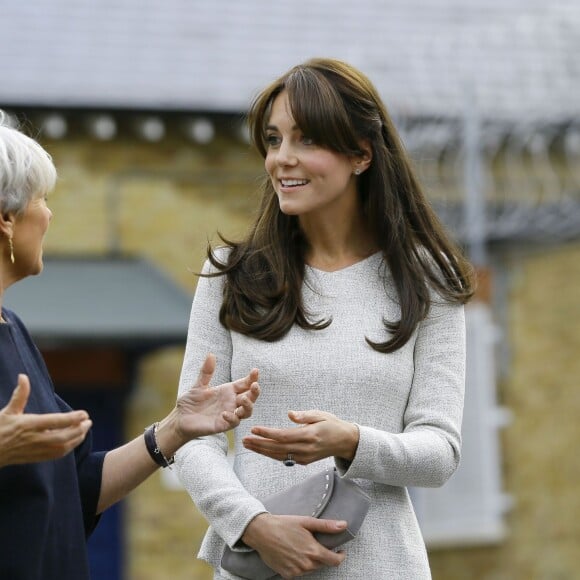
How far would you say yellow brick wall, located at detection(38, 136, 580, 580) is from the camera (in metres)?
9.45

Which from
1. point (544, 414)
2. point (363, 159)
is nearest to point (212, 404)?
point (363, 159)

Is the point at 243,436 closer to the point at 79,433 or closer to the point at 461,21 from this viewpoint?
the point at 79,433

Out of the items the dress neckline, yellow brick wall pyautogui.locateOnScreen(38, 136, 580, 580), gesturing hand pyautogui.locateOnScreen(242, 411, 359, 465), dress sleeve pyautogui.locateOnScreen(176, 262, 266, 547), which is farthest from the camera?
yellow brick wall pyautogui.locateOnScreen(38, 136, 580, 580)

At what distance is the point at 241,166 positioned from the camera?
9891mm

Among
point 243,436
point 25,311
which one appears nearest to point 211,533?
point 243,436

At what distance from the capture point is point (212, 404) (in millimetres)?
2994

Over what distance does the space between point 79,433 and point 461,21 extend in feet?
30.1

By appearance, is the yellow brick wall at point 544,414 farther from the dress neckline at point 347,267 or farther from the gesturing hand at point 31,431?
the gesturing hand at point 31,431

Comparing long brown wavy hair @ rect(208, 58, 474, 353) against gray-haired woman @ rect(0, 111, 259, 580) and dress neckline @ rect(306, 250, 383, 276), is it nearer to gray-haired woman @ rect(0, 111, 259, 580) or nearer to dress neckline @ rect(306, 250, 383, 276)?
dress neckline @ rect(306, 250, 383, 276)

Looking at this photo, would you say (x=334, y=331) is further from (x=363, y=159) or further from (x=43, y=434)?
(x=43, y=434)

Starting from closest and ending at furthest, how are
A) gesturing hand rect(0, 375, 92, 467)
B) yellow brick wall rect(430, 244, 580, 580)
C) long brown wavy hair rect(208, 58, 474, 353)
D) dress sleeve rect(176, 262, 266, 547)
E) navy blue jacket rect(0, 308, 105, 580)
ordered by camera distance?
gesturing hand rect(0, 375, 92, 467) → navy blue jacket rect(0, 308, 105, 580) → dress sleeve rect(176, 262, 266, 547) → long brown wavy hair rect(208, 58, 474, 353) → yellow brick wall rect(430, 244, 580, 580)

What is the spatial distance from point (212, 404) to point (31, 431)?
515mm

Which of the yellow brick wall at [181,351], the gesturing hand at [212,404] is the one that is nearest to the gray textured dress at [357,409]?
the gesturing hand at [212,404]

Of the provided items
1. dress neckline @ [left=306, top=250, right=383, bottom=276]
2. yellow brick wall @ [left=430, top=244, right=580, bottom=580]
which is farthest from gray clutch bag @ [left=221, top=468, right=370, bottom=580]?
yellow brick wall @ [left=430, top=244, right=580, bottom=580]
